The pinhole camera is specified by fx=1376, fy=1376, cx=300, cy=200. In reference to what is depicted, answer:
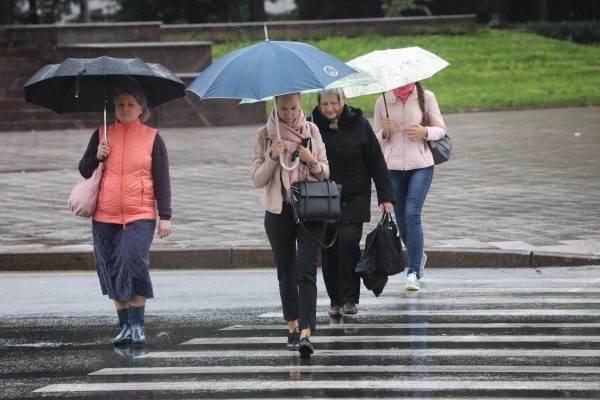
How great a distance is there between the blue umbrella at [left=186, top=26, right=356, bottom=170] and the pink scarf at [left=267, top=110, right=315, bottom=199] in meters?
0.16

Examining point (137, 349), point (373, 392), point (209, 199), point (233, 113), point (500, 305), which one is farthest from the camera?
point (233, 113)

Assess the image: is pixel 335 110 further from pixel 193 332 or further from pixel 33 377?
pixel 33 377

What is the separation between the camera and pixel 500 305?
32.5ft

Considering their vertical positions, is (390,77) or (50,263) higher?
(390,77)

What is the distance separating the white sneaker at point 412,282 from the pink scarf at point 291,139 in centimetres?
255

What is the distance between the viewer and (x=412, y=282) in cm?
1070

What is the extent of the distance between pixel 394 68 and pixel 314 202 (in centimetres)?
229

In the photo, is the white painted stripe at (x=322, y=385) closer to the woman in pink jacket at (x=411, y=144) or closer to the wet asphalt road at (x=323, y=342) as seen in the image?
the wet asphalt road at (x=323, y=342)

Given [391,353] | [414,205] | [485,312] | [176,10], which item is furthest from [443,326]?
[176,10]

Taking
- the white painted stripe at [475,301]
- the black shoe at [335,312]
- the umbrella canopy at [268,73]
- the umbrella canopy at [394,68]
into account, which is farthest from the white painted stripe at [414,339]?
the umbrella canopy at [394,68]

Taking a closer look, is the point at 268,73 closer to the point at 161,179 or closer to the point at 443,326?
the point at 161,179

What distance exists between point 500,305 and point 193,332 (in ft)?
7.46

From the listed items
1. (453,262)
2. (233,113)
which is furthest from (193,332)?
(233,113)

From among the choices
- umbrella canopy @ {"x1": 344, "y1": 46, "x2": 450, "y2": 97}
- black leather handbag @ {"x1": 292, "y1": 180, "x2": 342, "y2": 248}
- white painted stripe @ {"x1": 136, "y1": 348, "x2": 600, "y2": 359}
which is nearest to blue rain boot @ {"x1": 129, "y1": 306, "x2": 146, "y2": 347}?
white painted stripe @ {"x1": 136, "y1": 348, "x2": 600, "y2": 359}
